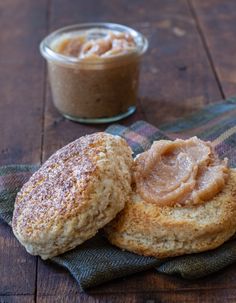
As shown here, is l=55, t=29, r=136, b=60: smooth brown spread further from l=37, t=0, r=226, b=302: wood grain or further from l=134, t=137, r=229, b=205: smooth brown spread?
l=134, t=137, r=229, b=205: smooth brown spread

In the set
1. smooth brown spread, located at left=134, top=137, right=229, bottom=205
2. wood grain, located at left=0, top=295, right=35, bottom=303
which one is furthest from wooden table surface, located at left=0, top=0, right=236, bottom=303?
smooth brown spread, located at left=134, top=137, right=229, bottom=205

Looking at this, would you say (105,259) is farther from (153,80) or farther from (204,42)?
(204,42)

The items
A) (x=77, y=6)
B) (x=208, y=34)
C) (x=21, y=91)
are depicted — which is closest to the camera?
(x=21, y=91)

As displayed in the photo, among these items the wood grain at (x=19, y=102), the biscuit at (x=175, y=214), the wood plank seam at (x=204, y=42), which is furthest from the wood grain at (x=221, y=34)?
the biscuit at (x=175, y=214)

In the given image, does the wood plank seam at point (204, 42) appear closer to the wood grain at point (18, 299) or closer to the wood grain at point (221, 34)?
the wood grain at point (221, 34)

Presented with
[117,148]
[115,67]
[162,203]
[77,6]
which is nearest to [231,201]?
[162,203]

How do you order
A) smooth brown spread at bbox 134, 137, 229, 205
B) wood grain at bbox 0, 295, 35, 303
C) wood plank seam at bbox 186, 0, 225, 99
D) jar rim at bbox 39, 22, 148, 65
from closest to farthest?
wood grain at bbox 0, 295, 35, 303
smooth brown spread at bbox 134, 137, 229, 205
jar rim at bbox 39, 22, 148, 65
wood plank seam at bbox 186, 0, 225, 99

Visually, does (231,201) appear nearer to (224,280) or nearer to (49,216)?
(224,280)
